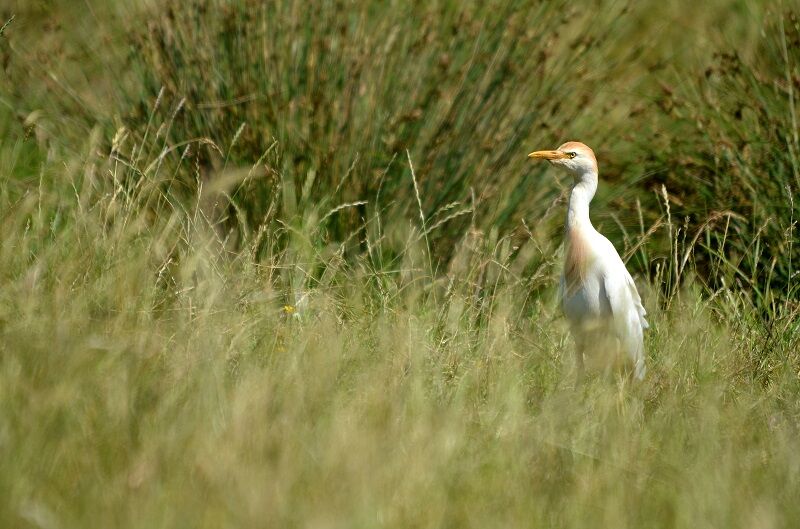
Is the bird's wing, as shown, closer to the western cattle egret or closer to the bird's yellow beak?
the western cattle egret

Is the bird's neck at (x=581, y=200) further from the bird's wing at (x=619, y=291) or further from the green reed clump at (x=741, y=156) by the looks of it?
the green reed clump at (x=741, y=156)

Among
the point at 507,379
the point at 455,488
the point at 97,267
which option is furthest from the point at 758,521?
the point at 97,267

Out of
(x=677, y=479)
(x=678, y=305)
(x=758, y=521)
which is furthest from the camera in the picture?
(x=678, y=305)

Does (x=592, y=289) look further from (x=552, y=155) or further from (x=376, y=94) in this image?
(x=376, y=94)

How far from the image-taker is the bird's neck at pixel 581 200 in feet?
13.5

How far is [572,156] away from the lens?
4090mm

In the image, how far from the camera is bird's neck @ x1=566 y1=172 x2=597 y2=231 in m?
4.10

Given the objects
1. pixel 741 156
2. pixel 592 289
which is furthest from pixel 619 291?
pixel 741 156

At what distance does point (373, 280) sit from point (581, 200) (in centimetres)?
73

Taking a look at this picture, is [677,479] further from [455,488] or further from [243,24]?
[243,24]

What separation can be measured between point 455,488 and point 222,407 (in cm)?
50

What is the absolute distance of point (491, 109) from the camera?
15.7 feet

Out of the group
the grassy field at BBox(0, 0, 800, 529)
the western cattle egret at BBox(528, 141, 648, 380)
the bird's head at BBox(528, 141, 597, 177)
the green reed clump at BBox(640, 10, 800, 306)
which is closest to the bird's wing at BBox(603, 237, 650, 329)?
the western cattle egret at BBox(528, 141, 648, 380)

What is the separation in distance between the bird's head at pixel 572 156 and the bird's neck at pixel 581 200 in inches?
1.5
